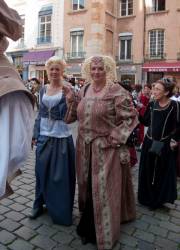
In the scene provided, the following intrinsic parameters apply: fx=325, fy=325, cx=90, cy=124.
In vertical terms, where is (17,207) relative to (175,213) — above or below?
above

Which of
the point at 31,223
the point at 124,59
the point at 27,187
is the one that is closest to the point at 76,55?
the point at 124,59

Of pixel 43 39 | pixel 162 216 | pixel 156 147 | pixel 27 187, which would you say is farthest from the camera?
pixel 43 39

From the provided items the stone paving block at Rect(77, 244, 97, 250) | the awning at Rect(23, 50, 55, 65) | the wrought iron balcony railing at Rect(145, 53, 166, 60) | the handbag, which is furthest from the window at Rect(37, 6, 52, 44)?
the stone paving block at Rect(77, 244, 97, 250)

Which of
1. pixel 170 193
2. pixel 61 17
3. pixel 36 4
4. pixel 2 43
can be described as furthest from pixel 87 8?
pixel 2 43

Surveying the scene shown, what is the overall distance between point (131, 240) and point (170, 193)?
1072 millimetres

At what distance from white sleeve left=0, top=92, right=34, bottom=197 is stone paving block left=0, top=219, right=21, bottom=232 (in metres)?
2.05

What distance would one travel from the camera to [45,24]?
24.9 m

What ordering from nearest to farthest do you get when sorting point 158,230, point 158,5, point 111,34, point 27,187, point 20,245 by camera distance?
point 20,245
point 158,230
point 27,187
point 158,5
point 111,34

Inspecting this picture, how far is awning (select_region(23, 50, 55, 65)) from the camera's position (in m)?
24.6

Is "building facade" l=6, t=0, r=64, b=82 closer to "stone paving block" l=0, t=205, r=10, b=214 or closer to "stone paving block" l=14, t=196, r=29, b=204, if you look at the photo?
"stone paving block" l=14, t=196, r=29, b=204

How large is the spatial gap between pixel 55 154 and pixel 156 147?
1.33m

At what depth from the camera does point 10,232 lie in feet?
11.1

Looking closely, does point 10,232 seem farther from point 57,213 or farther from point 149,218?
point 149,218

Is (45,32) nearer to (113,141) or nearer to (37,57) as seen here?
(37,57)
